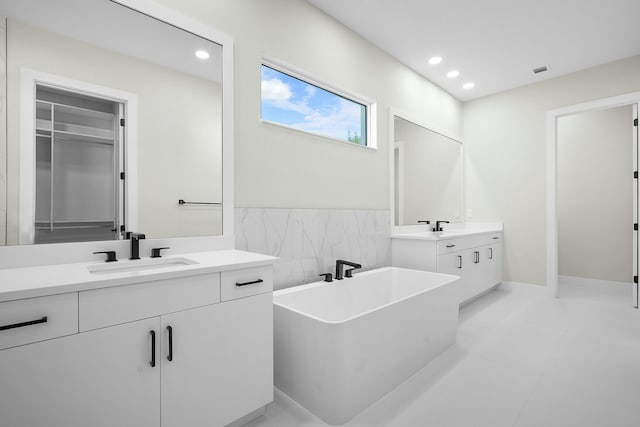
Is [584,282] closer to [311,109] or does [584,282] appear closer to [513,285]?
[513,285]

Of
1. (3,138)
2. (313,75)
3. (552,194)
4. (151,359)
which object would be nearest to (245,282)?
(151,359)

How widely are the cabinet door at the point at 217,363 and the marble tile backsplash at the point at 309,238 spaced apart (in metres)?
0.67

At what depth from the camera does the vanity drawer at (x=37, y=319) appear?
3.09 feet

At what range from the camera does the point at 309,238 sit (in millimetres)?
2492

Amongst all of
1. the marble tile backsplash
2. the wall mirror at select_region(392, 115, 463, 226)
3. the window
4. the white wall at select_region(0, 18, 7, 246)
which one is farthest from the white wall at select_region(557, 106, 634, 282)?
the white wall at select_region(0, 18, 7, 246)

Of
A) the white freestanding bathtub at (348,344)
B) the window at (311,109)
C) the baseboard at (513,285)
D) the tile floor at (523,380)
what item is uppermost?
the window at (311,109)

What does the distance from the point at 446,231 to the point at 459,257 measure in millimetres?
819

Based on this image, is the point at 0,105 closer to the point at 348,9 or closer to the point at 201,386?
the point at 201,386

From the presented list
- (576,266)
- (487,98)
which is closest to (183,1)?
(487,98)

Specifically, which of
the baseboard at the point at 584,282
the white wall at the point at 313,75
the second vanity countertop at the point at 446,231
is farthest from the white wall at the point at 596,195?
the white wall at the point at 313,75

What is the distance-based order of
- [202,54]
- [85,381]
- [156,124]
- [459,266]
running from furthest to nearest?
[459,266], [202,54], [156,124], [85,381]

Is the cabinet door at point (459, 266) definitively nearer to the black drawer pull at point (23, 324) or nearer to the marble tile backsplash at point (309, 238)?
the marble tile backsplash at point (309, 238)

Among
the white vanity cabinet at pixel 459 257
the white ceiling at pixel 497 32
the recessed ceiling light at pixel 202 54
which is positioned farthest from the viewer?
the white vanity cabinet at pixel 459 257

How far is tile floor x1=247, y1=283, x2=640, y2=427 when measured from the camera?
1611mm
